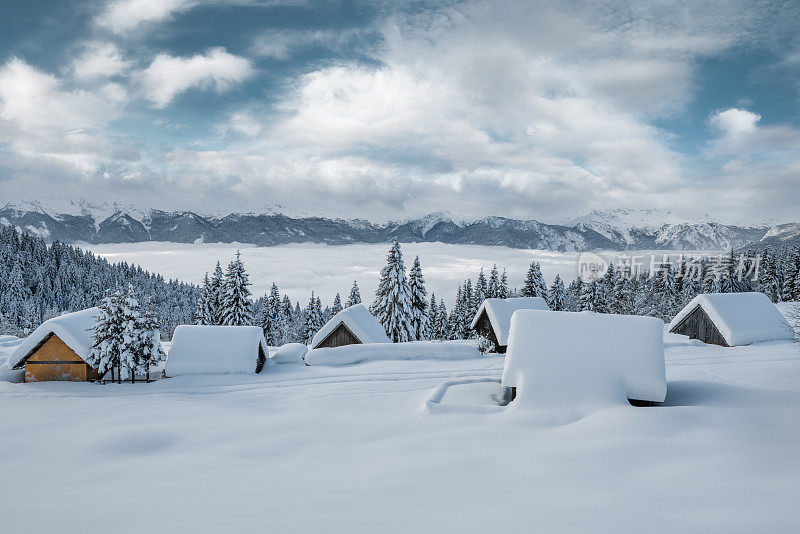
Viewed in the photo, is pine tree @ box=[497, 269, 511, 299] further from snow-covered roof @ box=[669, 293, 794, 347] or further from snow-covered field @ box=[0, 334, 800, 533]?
snow-covered field @ box=[0, 334, 800, 533]

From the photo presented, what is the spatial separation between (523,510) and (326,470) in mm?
4708

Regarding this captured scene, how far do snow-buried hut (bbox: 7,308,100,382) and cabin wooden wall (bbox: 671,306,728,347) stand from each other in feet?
143

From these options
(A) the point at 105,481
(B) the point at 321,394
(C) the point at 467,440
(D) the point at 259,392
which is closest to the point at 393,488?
(C) the point at 467,440

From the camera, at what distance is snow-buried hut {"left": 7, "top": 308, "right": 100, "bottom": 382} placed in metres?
25.8

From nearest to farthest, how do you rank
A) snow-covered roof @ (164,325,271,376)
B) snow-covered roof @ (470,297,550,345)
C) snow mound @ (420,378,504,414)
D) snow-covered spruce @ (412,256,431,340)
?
snow mound @ (420,378,504,414), snow-covered roof @ (164,325,271,376), snow-covered roof @ (470,297,550,345), snow-covered spruce @ (412,256,431,340)

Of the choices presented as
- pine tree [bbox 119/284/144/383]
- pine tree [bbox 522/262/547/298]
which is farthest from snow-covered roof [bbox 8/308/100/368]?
pine tree [bbox 522/262/547/298]

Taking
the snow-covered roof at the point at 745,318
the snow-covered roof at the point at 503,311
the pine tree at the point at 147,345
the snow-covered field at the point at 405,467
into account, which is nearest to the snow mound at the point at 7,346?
the pine tree at the point at 147,345

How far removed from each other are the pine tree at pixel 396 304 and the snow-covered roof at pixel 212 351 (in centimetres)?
1704

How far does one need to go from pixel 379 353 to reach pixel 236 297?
25.7m

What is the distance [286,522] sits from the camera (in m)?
6.77

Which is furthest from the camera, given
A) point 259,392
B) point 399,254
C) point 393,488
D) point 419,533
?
point 399,254

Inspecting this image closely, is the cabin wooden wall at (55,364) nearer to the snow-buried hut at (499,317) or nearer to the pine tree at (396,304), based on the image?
the pine tree at (396,304)

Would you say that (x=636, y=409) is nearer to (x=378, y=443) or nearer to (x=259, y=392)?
(x=378, y=443)

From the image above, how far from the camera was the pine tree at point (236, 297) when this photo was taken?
1905 inches
